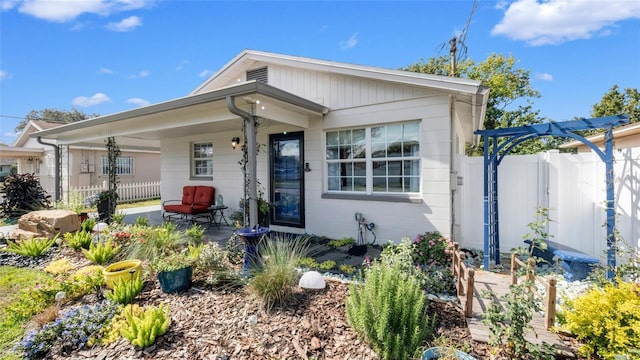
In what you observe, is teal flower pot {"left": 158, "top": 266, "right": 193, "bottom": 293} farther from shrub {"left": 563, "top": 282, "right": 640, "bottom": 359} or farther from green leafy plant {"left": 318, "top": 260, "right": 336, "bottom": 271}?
shrub {"left": 563, "top": 282, "right": 640, "bottom": 359}

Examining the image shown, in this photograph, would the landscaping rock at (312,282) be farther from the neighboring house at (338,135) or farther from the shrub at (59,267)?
the shrub at (59,267)

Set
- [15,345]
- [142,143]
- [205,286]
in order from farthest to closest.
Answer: [142,143]
[205,286]
[15,345]

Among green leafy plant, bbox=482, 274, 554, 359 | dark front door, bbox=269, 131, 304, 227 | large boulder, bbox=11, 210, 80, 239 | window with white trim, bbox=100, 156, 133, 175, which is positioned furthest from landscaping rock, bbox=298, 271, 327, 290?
window with white trim, bbox=100, 156, 133, 175

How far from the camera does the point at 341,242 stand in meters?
5.68

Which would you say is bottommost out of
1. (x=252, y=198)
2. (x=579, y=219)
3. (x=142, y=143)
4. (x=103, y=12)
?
(x=579, y=219)

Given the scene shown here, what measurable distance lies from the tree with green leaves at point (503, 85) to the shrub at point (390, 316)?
19004 mm

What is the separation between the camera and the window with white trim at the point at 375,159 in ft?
17.5

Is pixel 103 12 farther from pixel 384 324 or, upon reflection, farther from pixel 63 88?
pixel 63 88

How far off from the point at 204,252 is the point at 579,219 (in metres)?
5.73

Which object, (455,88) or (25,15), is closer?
(455,88)

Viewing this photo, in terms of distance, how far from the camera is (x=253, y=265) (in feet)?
A: 12.2

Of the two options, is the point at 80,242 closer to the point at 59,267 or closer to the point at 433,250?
the point at 59,267

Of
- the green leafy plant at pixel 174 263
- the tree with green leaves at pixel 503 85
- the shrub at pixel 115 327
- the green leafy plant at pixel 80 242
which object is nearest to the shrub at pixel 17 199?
the green leafy plant at pixel 80 242

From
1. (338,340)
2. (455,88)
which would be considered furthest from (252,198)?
(455,88)
